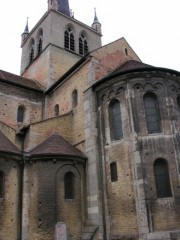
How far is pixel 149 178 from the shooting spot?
13695mm

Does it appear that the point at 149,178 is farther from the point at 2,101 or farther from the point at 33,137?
the point at 2,101

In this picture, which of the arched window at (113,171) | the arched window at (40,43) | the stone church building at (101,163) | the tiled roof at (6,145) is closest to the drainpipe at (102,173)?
the stone church building at (101,163)

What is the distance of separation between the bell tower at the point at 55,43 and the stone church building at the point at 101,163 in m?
7.18

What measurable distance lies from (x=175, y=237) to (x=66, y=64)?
17.9 metres

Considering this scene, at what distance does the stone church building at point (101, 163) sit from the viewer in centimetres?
1350

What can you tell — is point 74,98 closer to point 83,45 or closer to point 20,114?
point 20,114

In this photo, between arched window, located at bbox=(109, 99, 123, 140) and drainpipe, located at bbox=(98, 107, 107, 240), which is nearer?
drainpipe, located at bbox=(98, 107, 107, 240)

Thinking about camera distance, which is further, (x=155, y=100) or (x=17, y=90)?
(x=17, y=90)

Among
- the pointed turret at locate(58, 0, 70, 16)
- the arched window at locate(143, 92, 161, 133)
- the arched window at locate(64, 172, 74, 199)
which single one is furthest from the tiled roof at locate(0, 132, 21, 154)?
the pointed turret at locate(58, 0, 70, 16)

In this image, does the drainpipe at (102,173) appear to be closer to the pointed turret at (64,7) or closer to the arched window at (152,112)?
the arched window at (152,112)

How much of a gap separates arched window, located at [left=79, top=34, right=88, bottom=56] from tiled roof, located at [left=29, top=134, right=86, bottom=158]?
46.5 feet

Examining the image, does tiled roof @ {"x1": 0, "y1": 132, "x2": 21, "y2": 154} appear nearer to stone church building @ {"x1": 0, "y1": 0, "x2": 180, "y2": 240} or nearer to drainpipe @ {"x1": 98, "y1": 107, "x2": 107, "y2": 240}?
stone church building @ {"x1": 0, "y1": 0, "x2": 180, "y2": 240}

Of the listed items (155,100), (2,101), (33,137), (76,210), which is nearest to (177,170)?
(155,100)

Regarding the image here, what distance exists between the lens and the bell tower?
25.7m
